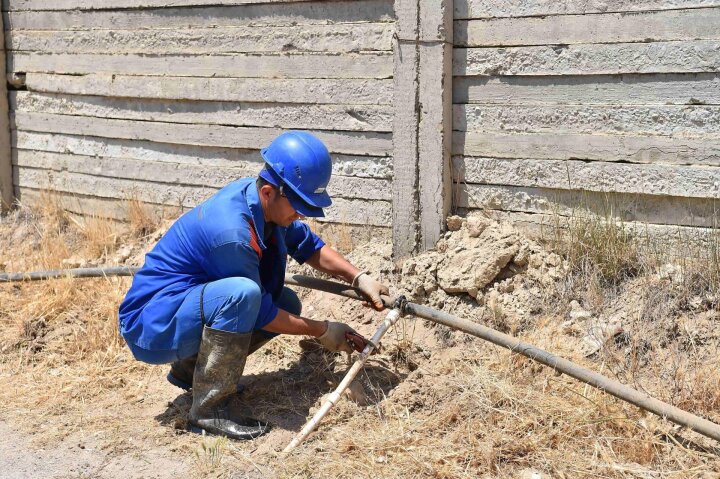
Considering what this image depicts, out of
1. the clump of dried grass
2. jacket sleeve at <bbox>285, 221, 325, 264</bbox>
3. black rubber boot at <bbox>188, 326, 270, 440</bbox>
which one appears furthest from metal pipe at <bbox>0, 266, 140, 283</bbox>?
the clump of dried grass

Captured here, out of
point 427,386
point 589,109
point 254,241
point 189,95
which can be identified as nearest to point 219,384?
point 254,241

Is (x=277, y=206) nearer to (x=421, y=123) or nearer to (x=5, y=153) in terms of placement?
(x=421, y=123)

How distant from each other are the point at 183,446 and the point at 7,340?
1.91m

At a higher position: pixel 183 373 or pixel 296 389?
pixel 183 373

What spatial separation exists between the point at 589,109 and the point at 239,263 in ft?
7.14

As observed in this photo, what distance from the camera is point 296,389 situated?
445cm

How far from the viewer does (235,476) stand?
11.9 ft

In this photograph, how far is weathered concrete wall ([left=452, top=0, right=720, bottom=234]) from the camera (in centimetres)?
442

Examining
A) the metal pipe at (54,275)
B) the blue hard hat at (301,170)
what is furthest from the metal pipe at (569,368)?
the metal pipe at (54,275)

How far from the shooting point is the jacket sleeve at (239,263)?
3.78 meters

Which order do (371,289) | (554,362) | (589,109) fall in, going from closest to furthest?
(554,362)
(371,289)
(589,109)

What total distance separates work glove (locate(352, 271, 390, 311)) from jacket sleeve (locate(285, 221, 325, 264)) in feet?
0.89

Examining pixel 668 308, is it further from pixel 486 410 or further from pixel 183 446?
pixel 183 446

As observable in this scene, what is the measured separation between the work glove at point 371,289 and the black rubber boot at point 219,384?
0.70 meters
